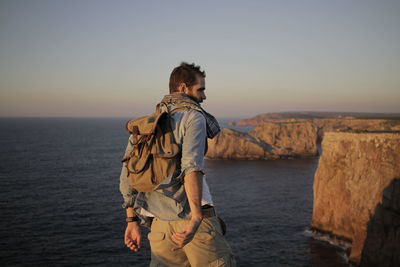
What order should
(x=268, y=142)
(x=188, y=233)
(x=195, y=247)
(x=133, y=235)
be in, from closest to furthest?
(x=188, y=233)
(x=195, y=247)
(x=133, y=235)
(x=268, y=142)

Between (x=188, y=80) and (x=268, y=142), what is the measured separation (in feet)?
350

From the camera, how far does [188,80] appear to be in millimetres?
4094

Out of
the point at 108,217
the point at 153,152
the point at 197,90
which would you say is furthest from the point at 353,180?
the point at 153,152

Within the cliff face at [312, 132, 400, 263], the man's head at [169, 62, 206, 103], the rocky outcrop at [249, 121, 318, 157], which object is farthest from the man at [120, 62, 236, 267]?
the rocky outcrop at [249, 121, 318, 157]

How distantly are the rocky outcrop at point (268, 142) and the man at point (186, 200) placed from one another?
3789 inches

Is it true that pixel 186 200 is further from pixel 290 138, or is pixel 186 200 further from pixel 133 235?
pixel 290 138

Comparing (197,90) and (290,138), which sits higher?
(197,90)

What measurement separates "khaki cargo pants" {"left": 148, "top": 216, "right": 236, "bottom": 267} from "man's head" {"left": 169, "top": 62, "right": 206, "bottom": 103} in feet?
5.15

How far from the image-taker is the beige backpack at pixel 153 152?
372 cm

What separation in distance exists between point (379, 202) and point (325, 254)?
956 cm

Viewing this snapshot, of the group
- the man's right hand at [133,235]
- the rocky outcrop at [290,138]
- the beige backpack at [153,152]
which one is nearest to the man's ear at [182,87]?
the beige backpack at [153,152]

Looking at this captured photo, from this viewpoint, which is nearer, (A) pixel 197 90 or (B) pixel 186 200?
(B) pixel 186 200

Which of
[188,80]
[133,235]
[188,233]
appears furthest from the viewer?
[133,235]

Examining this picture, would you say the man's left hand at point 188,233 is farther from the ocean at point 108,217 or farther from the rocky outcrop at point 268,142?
the rocky outcrop at point 268,142
